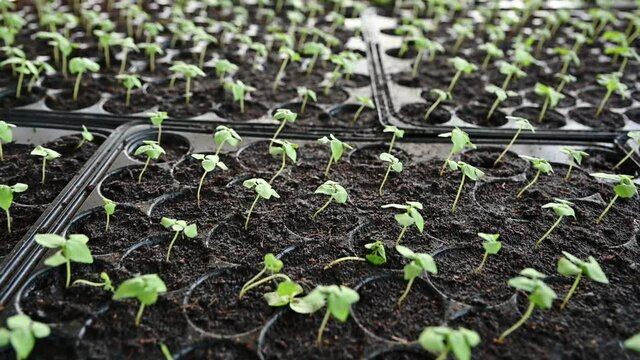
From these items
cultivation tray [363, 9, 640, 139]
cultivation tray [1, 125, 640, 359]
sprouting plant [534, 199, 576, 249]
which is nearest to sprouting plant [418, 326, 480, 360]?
cultivation tray [1, 125, 640, 359]

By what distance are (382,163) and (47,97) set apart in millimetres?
1360

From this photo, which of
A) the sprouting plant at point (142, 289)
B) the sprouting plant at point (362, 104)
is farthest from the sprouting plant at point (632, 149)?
the sprouting plant at point (142, 289)

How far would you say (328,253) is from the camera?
1.37 meters

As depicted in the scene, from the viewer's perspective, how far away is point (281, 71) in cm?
228

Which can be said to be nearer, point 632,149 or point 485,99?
point 632,149

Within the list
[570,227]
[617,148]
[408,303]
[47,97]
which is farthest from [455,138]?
[47,97]

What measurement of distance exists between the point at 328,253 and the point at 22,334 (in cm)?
70

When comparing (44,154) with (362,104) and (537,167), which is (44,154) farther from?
(537,167)

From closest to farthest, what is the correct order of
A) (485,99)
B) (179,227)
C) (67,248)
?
(67,248), (179,227), (485,99)

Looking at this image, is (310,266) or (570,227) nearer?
(310,266)

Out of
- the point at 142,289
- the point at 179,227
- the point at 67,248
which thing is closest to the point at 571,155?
the point at 179,227

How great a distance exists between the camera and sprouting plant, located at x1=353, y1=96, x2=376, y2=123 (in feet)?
6.44

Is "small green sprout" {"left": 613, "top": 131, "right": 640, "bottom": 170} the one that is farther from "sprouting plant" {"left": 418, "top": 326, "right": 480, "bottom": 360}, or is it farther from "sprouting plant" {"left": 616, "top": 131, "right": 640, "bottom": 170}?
"sprouting plant" {"left": 418, "top": 326, "right": 480, "bottom": 360}

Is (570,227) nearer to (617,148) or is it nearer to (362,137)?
(617,148)
